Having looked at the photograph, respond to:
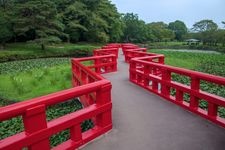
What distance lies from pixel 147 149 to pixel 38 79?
385 inches

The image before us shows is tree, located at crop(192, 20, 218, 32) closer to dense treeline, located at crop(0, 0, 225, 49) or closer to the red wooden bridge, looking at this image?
dense treeline, located at crop(0, 0, 225, 49)

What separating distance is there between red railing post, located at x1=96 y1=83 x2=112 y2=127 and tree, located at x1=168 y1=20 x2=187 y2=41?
244 feet

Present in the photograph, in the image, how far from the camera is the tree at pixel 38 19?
24.6m

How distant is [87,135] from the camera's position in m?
3.64

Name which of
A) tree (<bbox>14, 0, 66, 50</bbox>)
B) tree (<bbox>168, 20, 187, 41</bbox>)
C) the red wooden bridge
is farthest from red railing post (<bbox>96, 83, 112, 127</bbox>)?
tree (<bbox>168, 20, 187, 41</bbox>)

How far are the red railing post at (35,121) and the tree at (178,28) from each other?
75.6m

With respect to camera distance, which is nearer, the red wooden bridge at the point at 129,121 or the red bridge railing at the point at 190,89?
the red wooden bridge at the point at 129,121

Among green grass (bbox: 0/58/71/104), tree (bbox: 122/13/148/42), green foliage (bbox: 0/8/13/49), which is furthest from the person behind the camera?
tree (bbox: 122/13/148/42)

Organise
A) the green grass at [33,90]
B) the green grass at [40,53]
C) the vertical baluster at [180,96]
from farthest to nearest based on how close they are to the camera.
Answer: the green grass at [40,53] < the green grass at [33,90] < the vertical baluster at [180,96]

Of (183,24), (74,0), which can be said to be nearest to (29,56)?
(74,0)

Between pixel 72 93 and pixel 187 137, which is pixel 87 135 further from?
pixel 187 137

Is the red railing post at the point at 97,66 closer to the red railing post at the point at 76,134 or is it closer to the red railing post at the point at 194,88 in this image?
the red railing post at the point at 194,88

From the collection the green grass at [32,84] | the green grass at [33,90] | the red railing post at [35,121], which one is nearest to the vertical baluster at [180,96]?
the green grass at [33,90]

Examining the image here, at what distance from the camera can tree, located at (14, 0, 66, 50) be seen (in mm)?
24577
